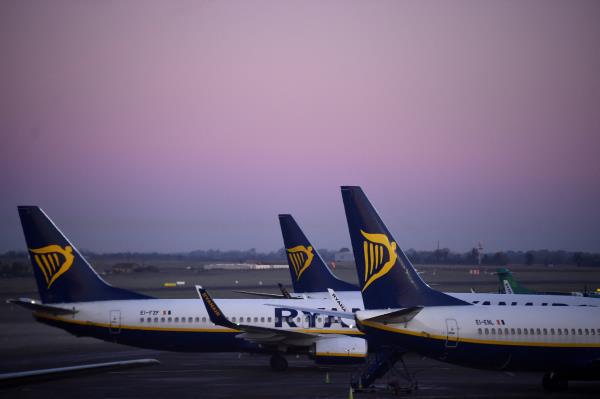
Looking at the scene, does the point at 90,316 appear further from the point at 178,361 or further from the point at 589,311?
the point at 589,311

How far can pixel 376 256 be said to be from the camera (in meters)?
30.6

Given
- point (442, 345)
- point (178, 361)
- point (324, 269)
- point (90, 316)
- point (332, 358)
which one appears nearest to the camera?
point (442, 345)

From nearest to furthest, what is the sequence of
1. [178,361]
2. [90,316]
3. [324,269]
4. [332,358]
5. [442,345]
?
[442,345] < [332,358] < [90,316] < [178,361] < [324,269]

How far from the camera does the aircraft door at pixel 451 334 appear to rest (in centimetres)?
3005

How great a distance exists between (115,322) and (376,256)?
15.7m

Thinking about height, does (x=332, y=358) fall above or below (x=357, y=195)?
below

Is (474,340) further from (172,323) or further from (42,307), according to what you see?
(42,307)

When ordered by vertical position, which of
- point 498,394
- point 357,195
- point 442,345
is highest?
point 357,195

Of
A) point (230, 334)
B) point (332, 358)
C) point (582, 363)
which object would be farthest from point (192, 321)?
point (582, 363)

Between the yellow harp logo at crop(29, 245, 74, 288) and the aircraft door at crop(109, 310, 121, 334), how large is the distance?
3.16 metres

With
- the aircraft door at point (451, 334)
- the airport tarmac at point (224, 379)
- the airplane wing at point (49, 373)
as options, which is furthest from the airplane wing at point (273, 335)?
the airplane wing at point (49, 373)

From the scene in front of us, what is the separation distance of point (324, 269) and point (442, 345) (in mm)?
23889

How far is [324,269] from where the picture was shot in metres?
53.6

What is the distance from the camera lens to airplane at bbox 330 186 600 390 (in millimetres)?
29922
